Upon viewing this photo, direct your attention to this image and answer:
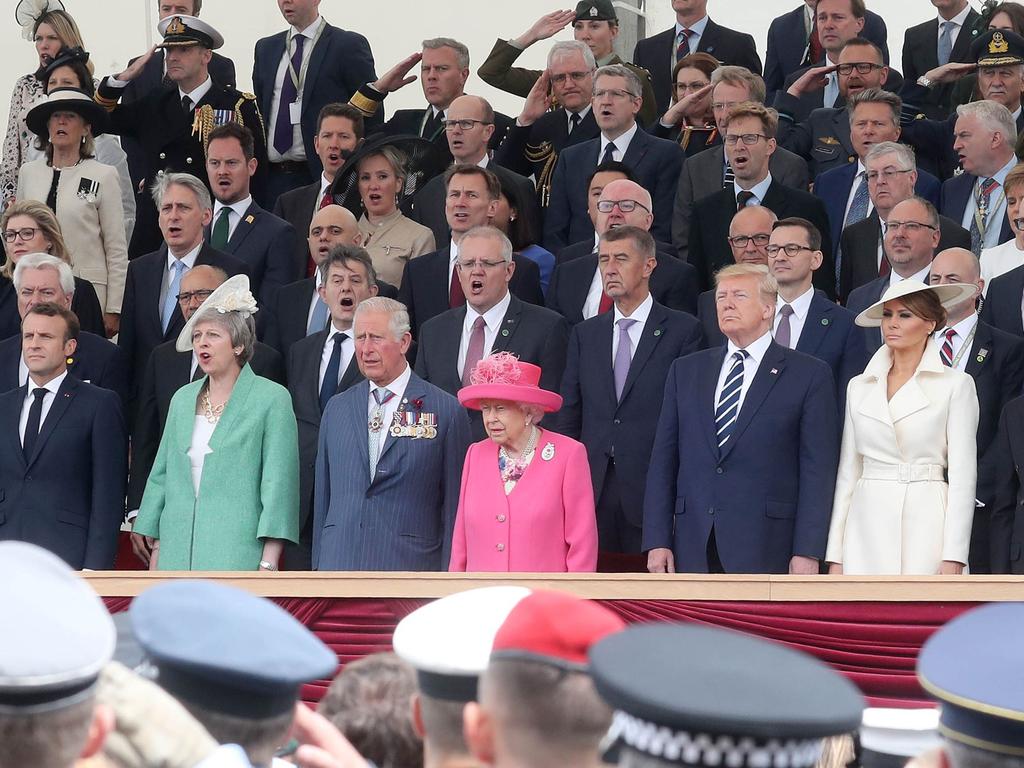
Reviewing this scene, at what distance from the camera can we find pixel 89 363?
746 centimetres

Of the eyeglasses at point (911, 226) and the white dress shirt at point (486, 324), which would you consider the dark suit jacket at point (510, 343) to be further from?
the eyeglasses at point (911, 226)

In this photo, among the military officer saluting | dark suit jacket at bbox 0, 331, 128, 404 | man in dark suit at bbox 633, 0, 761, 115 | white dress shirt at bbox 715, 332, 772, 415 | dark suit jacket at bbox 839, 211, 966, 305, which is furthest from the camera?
man in dark suit at bbox 633, 0, 761, 115

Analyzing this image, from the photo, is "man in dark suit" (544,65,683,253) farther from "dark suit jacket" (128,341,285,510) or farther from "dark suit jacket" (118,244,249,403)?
"dark suit jacket" (128,341,285,510)

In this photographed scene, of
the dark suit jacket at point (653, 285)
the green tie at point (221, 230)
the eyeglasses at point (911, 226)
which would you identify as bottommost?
the dark suit jacket at point (653, 285)

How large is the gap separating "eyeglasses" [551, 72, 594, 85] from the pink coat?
145 inches

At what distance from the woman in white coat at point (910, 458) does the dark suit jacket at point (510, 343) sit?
1350mm

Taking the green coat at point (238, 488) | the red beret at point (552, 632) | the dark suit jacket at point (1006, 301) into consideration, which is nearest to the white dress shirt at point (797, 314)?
the dark suit jacket at point (1006, 301)

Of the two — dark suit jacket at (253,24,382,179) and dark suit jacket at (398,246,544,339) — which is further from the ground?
dark suit jacket at (253,24,382,179)

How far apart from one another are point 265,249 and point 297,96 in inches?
74.2

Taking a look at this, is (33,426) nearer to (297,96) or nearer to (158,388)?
(158,388)

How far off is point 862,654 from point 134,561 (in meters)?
4.02

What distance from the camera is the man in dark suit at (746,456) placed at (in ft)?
20.2

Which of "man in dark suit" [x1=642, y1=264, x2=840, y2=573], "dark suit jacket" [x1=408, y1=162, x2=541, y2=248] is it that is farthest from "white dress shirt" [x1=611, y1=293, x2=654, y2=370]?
"dark suit jacket" [x1=408, y1=162, x2=541, y2=248]

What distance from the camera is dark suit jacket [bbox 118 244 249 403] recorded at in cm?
782
